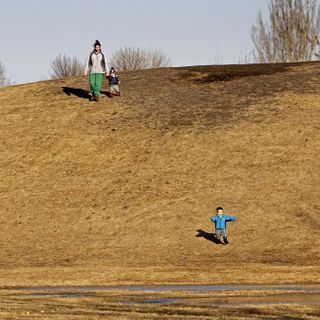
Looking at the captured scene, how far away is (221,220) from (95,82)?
65.1 ft

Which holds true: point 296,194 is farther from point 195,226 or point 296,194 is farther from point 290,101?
point 290,101

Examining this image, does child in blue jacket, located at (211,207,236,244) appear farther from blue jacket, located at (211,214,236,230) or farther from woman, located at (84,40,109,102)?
woman, located at (84,40,109,102)

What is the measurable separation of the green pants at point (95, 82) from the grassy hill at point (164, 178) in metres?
0.84

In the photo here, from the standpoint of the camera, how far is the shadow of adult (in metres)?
56.9

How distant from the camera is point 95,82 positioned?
173 feet

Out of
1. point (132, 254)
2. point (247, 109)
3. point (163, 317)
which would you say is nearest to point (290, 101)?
point (247, 109)

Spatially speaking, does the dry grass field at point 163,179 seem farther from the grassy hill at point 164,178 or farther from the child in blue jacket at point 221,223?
the child in blue jacket at point 221,223

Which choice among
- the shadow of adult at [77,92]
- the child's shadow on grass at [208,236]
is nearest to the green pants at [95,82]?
the shadow of adult at [77,92]

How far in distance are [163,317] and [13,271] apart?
14.3 m

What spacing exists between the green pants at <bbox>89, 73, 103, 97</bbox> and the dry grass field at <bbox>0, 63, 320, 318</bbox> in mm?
890

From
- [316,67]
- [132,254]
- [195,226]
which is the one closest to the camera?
[132,254]

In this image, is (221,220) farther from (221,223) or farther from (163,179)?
(163,179)

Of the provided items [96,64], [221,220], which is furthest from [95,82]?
[221,220]

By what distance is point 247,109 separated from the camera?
51406 millimetres
